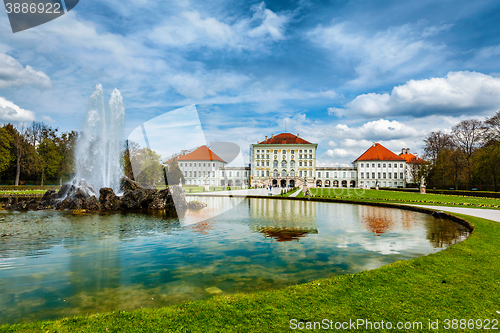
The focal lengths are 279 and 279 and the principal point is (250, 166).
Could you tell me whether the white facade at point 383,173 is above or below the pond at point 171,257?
above

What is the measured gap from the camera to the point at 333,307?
398 centimetres

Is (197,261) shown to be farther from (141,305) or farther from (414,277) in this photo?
(414,277)

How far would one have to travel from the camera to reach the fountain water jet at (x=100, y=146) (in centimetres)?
2205

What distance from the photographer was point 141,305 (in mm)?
4461

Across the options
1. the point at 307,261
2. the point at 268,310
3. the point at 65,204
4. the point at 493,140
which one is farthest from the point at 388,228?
the point at 493,140

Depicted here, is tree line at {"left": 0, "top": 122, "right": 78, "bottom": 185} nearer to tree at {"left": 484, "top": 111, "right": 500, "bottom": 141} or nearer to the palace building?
the palace building

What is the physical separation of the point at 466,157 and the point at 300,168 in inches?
1789

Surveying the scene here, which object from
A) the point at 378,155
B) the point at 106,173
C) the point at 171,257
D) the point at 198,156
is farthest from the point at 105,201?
the point at 378,155

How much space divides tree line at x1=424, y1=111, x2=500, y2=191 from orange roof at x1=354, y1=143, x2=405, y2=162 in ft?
96.4

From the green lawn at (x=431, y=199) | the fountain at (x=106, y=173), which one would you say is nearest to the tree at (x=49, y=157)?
the fountain at (x=106, y=173)

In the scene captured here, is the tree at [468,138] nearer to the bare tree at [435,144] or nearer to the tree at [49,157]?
the bare tree at [435,144]

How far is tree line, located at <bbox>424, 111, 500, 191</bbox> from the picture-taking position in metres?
38.8

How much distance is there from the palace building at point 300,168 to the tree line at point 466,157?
94.4 feet

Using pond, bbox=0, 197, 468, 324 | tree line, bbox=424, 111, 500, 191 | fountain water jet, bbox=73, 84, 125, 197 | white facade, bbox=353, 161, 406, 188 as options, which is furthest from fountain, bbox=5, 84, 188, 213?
white facade, bbox=353, 161, 406, 188
